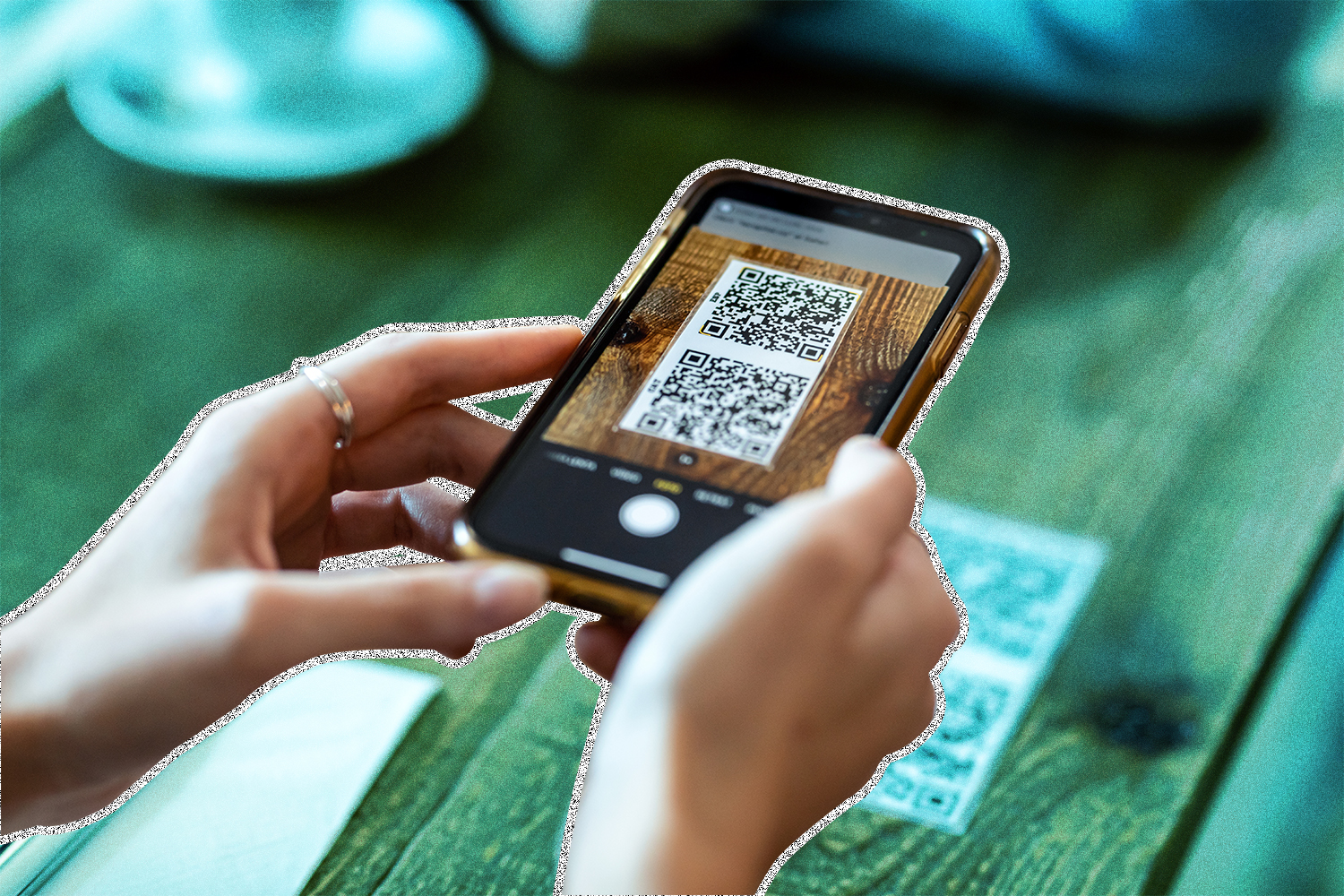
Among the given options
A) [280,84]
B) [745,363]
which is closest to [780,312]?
[745,363]

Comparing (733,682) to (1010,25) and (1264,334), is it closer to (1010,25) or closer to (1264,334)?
(1264,334)

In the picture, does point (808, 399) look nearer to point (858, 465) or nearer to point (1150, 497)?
point (858, 465)

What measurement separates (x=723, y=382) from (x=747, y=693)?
0.17 m

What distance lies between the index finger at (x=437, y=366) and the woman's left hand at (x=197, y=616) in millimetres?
19

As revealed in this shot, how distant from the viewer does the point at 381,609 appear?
348 mm

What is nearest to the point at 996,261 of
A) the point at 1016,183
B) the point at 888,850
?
the point at 888,850

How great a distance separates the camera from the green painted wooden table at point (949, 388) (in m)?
0.47

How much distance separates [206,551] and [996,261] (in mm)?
308

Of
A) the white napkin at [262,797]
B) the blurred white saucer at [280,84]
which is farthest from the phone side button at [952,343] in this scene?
the blurred white saucer at [280,84]

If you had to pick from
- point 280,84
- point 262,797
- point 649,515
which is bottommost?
point 262,797

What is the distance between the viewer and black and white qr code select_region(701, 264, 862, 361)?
1.58 feet

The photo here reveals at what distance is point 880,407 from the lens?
0.45 meters

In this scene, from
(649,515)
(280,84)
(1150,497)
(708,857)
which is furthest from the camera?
(280,84)

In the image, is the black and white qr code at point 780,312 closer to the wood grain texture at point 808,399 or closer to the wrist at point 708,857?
the wood grain texture at point 808,399
